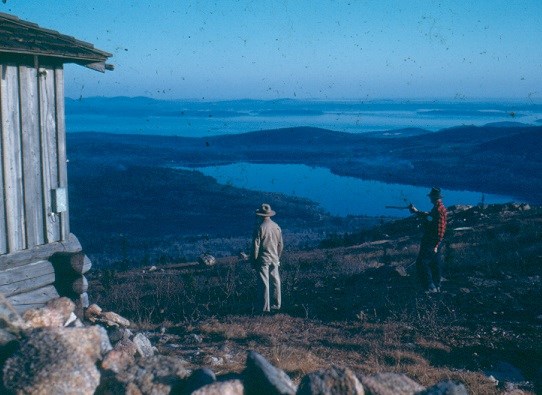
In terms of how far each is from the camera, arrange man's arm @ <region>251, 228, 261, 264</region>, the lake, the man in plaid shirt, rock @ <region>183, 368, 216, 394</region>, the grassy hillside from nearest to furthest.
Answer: rock @ <region>183, 368, 216, 394</region>
the grassy hillside
man's arm @ <region>251, 228, 261, 264</region>
the man in plaid shirt
the lake

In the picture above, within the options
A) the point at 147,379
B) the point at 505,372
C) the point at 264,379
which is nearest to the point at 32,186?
the point at 147,379

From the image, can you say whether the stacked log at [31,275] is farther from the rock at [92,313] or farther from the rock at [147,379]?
the rock at [147,379]

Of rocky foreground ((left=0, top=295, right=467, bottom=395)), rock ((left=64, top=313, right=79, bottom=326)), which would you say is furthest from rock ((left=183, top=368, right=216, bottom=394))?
rock ((left=64, top=313, right=79, bottom=326))

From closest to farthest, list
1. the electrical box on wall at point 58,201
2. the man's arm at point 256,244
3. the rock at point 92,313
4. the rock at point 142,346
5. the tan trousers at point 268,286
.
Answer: the rock at point 142,346, the electrical box on wall at point 58,201, the rock at point 92,313, the man's arm at point 256,244, the tan trousers at point 268,286

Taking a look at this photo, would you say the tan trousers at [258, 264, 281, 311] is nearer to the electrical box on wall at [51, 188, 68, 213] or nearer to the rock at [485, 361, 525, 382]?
the electrical box on wall at [51, 188, 68, 213]

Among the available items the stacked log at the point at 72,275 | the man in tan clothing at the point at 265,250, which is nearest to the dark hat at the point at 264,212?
the man in tan clothing at the point at 265,250

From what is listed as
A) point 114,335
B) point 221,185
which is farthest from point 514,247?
point 221,185

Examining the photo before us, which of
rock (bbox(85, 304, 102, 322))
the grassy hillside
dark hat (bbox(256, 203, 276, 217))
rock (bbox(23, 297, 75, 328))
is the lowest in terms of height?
the grassy hillside
